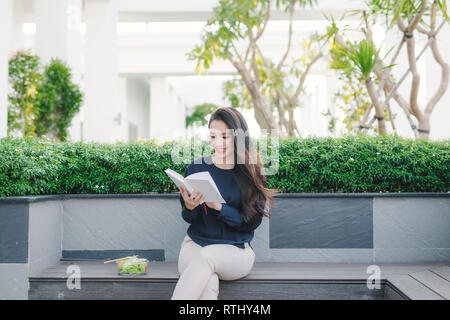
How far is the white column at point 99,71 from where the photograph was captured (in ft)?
21.1

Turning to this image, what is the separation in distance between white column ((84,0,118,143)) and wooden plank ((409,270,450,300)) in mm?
5018

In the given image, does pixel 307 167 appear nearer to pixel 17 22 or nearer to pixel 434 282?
pixel 434 282

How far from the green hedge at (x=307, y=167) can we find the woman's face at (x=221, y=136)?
54 centimetres

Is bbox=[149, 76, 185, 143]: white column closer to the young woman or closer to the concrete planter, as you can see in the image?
the concrete planter

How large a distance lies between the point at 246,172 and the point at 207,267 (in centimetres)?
57

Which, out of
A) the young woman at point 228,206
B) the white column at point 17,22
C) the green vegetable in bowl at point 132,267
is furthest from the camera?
the white column at point 17,22

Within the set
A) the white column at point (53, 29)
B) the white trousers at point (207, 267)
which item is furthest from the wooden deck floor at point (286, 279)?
the white column at point (53, 29)

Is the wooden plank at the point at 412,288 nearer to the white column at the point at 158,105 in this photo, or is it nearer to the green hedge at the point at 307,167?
the green hedge at the point at 307,167

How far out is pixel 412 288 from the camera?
6.81 ft

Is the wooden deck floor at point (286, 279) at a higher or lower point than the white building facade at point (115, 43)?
lower

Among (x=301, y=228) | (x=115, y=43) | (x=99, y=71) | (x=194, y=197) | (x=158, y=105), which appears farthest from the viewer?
(x=158, y=105)

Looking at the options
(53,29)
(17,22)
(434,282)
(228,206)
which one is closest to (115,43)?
(53,29)
